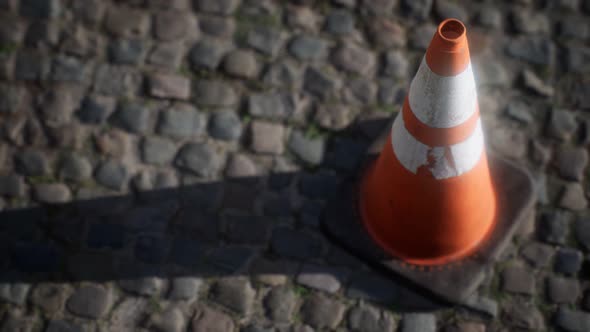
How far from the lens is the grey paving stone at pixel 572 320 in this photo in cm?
331

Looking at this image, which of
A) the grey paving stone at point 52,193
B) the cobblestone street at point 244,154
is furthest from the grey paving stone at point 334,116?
the grey paving stone at point 52,193

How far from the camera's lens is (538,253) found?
11.5 ft

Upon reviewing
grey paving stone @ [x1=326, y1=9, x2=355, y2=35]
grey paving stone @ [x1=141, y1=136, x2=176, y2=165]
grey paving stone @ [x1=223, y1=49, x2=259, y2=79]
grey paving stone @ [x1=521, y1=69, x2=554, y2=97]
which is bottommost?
grey paving stone @ [x1=141, y1=136, x2=176, y2=165]

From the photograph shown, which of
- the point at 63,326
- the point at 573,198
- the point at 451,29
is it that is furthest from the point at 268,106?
the point at 573,198

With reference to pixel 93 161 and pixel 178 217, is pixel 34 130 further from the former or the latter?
pixel 178 217

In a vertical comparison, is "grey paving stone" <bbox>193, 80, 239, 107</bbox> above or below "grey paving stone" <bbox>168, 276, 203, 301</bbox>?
above

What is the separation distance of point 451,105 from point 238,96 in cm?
151

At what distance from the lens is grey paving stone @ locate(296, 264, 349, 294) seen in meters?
3.44

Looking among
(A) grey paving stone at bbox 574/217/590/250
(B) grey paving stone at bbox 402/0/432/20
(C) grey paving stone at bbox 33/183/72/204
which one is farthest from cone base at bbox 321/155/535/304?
(C) grey paving stone at bbox 33/183/72/204

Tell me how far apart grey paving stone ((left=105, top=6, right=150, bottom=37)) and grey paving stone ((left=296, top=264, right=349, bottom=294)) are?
5.70 feet

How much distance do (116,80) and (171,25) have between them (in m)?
0.48

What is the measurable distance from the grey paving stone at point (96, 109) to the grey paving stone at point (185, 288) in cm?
105

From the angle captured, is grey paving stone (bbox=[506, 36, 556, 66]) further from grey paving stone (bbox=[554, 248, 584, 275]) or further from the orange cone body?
grey paving stone (bbox=[554, 248, 584, 275])

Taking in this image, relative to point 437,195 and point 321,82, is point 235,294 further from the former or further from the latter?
point 321,82
